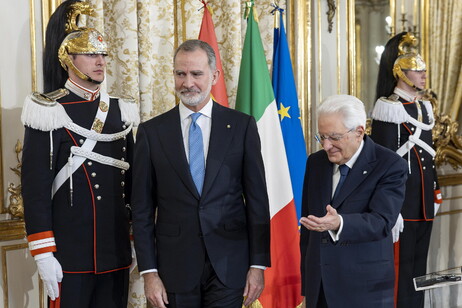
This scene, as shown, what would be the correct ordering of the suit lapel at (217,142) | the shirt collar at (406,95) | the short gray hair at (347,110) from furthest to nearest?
the shirt collar at (406,95) < the suit lapel at (217,142) < the short gray hair at (347,110)

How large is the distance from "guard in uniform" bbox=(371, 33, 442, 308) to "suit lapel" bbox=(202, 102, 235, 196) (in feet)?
5.98

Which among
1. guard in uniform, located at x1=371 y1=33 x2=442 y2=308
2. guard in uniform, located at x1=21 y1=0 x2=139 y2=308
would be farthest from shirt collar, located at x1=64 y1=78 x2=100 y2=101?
guard in uniform, located at x1=371 y1=33 x2=442 y2=308

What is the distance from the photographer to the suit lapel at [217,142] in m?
2.45

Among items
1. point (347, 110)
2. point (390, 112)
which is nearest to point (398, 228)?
point (390, 112)

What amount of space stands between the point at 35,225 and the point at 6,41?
3.51ft

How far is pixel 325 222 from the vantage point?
7.22 feet

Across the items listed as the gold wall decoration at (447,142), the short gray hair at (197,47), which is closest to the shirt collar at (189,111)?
the short gray hair at (197,47)

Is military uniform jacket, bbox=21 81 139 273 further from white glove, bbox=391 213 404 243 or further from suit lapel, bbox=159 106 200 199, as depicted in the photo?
white glove, bbox=391 213 404 243

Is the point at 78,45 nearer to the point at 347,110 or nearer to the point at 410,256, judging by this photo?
the point at 347,110

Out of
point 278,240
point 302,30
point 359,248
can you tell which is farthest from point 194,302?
point 302,30

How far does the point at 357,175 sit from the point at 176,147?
0.63m

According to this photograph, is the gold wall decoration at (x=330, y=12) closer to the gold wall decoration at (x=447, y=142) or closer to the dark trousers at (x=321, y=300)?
the gold wall decoration at (x=447, y=142)

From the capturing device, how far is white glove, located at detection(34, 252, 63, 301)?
8.48 ft

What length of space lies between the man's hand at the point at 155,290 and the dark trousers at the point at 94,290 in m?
0.35
